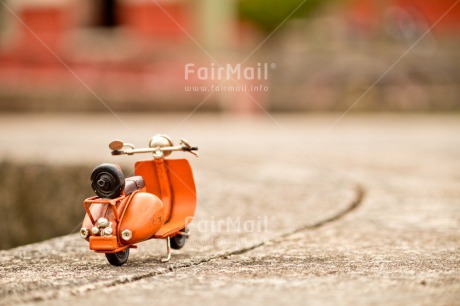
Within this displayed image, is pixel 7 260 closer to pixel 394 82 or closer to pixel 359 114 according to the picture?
pixel 359 114

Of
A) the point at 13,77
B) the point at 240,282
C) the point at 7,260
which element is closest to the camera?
the point at 240,282

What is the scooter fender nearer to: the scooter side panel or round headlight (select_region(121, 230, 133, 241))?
round headlight (select_region(121, 230, 133, 241))

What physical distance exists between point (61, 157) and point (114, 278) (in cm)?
381

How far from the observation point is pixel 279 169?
6.02 meters

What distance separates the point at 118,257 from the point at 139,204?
0.18 metres

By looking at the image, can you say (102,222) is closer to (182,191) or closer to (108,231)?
(108,231)

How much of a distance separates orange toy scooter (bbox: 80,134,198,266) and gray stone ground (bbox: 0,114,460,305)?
9 centimetres

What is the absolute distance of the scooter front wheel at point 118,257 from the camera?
2.67 m

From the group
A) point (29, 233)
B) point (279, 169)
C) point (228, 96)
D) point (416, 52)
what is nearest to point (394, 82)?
point (416, 52)

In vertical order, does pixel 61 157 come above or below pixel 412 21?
below

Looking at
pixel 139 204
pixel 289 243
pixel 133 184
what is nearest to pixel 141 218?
pixel 139 204

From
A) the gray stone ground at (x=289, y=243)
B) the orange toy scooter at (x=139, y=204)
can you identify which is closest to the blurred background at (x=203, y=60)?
the gray stone ground at (x=289, y=243)

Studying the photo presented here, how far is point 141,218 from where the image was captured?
263 cm

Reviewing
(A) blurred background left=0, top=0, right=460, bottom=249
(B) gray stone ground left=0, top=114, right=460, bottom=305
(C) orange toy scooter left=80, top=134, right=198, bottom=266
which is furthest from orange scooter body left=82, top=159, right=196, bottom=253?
(A) blurred background left=0, top=0, right=460, bottom=249
